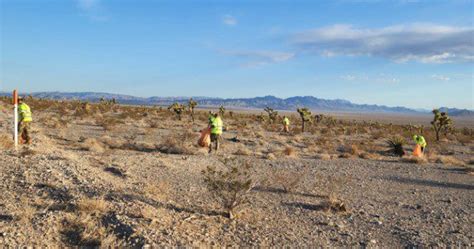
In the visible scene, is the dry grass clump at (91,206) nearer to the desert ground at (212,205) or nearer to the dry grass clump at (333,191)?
the desert ground at (212,205)

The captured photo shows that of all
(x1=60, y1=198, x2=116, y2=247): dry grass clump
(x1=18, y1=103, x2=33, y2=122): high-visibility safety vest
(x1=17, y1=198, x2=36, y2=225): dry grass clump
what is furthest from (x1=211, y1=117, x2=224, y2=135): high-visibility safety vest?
(x1=17, y1=198, x2=36, y2=225): dry grass clump

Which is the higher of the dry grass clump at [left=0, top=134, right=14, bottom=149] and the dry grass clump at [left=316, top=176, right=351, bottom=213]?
the dry grass clump at [left=0, top=134, right=14, bottom=149]

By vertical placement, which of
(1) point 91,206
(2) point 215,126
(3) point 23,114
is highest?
(3) point 23,114

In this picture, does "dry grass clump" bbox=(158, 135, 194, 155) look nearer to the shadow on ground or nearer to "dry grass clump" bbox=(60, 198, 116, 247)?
the shadow on ground

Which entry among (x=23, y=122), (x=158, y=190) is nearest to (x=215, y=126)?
(x=23, y=122)

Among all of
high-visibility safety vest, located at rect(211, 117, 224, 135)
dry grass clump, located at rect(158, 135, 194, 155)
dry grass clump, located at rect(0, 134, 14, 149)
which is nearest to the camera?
dry grass clump, located at rect(0, 134, 14, 149)

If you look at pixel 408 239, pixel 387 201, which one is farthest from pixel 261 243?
pixel 387 201

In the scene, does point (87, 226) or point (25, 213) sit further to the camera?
point (25, 213)

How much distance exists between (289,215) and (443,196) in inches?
188

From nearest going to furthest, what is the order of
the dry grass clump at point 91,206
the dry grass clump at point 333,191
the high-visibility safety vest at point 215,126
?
the dry grass clump at point 91,206 → the dry grass clump at point 333,191 → the high-visibility safety vest at point 215,126

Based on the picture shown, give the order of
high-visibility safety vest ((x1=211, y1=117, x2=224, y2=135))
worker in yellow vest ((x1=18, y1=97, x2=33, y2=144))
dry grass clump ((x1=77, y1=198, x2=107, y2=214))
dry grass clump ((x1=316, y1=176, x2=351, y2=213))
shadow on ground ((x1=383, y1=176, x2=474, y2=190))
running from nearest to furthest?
dry grass clump ((x1=77, y1=198, x2=107, y2=214)) → dry grass clump ((x1=316, y1=176, x2=351, y2=213)) → shadow on ground ((x1=383, y1=176, x2=474, y2=190)) → worker in yellow vest ((x1=18, y1=97, x2=33, y2=144)) → high-visibility safety vest ((x1=211, y1=117, x2=224, y2=135))

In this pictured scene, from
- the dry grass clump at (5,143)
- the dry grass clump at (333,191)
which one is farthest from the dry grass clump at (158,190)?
the dry grass clump at (5,143)

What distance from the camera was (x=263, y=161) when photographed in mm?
15719

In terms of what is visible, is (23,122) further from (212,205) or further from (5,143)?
(212,205)
